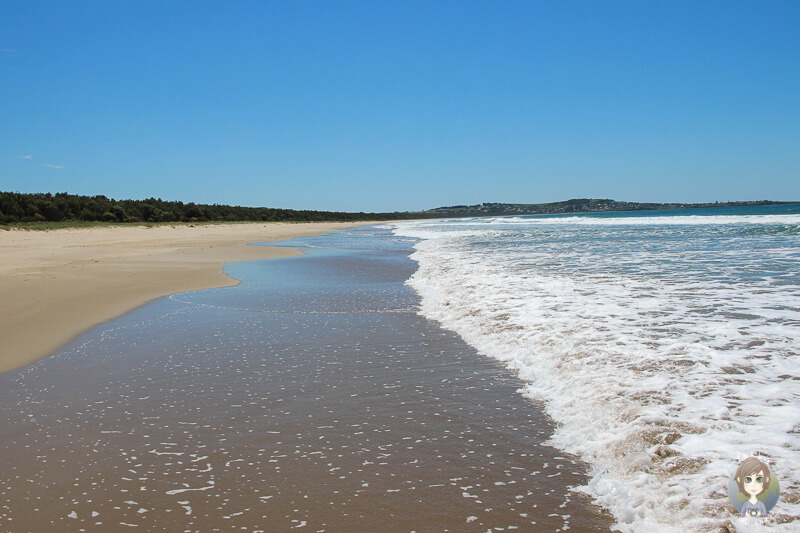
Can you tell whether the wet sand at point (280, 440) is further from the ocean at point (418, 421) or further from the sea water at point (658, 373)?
the sea water at point (658, 373)

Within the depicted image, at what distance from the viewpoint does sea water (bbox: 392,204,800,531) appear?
303 cm

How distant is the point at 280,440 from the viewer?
388cm

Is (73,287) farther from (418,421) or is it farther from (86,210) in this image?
(86,210)

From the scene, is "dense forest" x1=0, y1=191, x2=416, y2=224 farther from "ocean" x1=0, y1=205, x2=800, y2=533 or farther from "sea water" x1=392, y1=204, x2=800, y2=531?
"sea water" x1=392, y1=204, x2=800, y2=531

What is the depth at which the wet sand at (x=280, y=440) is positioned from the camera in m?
2.95

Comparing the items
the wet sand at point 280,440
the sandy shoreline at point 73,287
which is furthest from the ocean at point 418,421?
the sandy shoreline at point 73,287

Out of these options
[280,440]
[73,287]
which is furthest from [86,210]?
[280,440]

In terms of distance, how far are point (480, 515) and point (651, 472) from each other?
1.08m

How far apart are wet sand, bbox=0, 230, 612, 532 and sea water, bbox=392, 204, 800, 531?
29 cm

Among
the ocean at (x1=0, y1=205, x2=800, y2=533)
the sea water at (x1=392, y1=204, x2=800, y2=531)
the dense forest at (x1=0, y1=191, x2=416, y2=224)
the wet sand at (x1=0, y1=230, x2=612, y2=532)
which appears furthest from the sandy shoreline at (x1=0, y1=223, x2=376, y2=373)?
the dense forest at (x1=0, y1=191, x2=416, y2=224)

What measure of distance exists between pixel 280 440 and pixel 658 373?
10.4 ft

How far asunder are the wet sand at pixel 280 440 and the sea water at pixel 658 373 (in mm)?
290

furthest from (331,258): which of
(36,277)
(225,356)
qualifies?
(225,356)

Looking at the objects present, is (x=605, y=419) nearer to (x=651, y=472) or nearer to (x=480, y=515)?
(x=651, y=472)
